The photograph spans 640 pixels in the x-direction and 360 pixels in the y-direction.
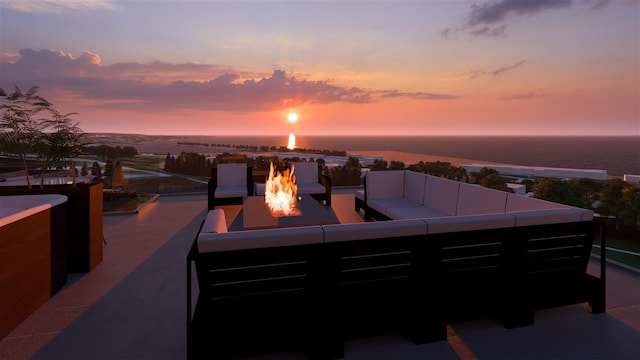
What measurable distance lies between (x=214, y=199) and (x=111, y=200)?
288 cm

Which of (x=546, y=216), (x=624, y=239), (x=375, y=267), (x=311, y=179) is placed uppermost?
(x=546, y=216)

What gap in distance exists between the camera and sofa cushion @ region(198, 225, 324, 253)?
1.91 meters

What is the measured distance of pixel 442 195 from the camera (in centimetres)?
466

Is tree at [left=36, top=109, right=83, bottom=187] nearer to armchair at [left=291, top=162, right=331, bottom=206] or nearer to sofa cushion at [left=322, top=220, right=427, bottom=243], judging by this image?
sofa cushion at [left=322, top=220, right=427, bottom=243]

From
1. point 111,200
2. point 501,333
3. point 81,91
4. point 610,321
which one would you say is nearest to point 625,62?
point 610,321

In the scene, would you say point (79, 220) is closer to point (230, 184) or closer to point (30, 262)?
point (30, 262)

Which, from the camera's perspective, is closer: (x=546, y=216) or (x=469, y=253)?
(x=469, y=253)

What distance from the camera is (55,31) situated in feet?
24.1

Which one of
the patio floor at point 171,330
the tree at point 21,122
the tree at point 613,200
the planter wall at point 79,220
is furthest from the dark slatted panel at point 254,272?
the tree at point 613,200

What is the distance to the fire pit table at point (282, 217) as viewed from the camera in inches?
154

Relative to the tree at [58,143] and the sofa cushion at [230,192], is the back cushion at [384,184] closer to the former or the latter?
the sofa cushion at [230,192]

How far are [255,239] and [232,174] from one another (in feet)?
17.9

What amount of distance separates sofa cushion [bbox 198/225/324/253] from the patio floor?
0.84m

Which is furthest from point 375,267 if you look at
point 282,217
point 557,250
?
point 282,217
